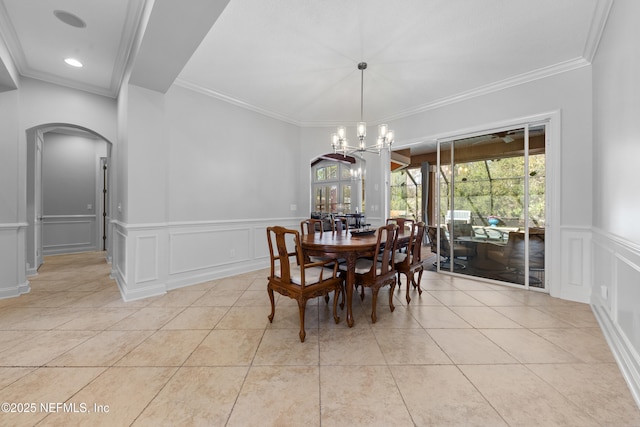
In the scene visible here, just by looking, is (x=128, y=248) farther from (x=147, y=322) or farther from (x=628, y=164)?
(x=628, y=164)

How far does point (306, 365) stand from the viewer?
1.78 meters

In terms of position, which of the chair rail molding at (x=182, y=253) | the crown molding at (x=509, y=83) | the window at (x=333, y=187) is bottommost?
the chair rail molding at (x=182, y=253)

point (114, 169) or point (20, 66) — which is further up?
point (20, 66)

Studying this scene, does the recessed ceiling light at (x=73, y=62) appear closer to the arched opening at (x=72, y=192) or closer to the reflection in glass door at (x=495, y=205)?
the arched opening at (x=72, y=192)

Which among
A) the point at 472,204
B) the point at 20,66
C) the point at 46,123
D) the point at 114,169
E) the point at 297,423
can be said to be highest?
the point at 20,66

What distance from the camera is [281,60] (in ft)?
9.98

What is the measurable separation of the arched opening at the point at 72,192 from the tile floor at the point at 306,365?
3.77 meters

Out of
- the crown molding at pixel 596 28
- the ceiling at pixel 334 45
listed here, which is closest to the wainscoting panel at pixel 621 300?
the crown molding at pixel 596 28

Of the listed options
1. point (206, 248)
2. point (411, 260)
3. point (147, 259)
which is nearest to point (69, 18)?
point (147, 259)

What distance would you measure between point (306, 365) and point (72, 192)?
723 centimetres

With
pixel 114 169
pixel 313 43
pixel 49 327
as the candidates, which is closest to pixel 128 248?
pixel 49 327

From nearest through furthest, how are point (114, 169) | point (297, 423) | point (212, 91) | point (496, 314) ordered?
point (297, 423) < point (496, 314) < point (212, 91) < point (114, 169)

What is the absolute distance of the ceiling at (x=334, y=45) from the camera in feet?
7.39

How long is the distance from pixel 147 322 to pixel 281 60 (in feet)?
10.4
